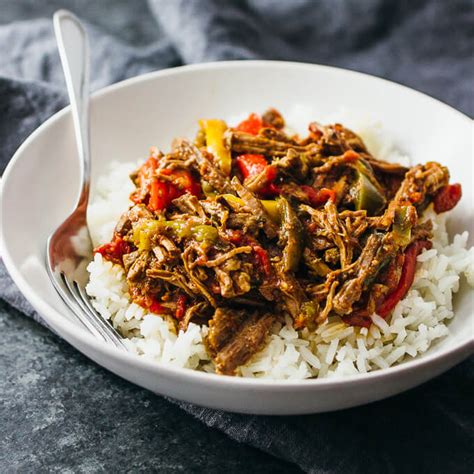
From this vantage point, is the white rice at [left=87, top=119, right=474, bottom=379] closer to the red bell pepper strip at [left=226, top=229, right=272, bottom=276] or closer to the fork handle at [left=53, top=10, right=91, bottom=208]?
the red bell pepper strip at [left=226, top=229, right=272, bottom=276]

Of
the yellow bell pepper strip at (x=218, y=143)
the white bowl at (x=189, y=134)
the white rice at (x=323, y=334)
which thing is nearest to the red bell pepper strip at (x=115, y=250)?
the white rice at (x=323, y=334)

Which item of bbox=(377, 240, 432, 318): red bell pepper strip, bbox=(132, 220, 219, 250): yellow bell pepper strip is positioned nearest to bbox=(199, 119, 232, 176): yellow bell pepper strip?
bbox=(132, 220, 219, 250): yellow bell pepper strip

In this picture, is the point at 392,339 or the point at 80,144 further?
the point at 80,144

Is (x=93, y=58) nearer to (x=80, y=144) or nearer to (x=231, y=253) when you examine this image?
(x=80, y=144)

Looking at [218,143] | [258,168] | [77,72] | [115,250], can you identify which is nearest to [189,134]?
[77,72]

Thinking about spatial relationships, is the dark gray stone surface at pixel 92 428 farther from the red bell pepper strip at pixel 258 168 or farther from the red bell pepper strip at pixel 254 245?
the red bell pepper strip at pixel 258 168

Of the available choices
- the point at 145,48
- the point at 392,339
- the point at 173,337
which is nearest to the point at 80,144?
the point at 173,337
